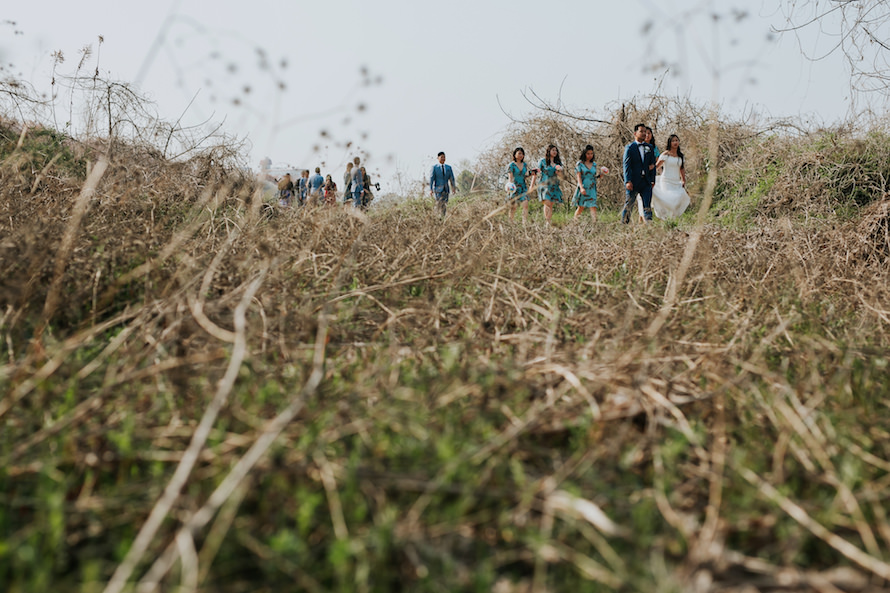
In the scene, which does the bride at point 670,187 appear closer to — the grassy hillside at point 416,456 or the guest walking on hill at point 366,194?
the guest walking on hill at point 366,194

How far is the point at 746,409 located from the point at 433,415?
1131 millimetres

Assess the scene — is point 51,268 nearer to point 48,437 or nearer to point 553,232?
point 48,437

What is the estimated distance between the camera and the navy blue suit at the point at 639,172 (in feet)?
30.7

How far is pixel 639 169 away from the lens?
9.40 metres

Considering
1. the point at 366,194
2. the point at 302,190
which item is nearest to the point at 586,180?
the point at 366,194

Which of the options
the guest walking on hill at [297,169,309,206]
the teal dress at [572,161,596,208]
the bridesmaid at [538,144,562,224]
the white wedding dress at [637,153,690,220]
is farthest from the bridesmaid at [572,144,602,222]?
the guest walking on hill at [297,169,309,206]

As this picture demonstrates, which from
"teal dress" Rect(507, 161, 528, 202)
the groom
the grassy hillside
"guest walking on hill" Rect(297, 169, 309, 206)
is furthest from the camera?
"teal dress" Rect(507, 161, 528, 202)

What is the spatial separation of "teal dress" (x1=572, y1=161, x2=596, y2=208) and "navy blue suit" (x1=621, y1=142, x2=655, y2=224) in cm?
98

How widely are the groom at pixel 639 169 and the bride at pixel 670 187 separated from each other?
0.39 feet

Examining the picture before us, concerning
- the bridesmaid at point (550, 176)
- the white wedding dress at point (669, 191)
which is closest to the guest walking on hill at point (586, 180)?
the bridesmaid at point (550, 176)

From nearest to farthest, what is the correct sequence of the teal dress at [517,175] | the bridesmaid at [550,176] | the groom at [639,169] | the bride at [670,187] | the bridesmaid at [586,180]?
the groom at [639,169] < the bride at [670,187] < the bridesmaid at [550,176] < the teal dress at [517,175] < the bridesmaid at [586,180]

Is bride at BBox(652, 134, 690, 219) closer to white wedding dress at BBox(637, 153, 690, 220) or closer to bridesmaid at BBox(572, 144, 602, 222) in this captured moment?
white wedding dress at BBox(637, 153, 690, 220)

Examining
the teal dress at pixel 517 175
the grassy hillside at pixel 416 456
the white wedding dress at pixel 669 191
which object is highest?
the teal dress at pixel 517 175

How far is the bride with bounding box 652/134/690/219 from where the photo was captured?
9555mm
